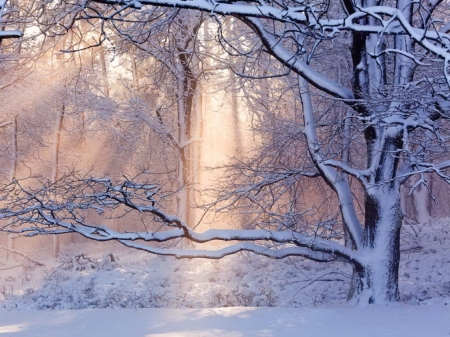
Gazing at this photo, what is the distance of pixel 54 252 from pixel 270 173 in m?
15.4

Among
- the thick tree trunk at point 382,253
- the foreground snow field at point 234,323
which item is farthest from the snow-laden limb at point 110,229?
the foreground snow field at point 234,323

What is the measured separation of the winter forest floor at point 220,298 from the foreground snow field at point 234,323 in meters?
0.01

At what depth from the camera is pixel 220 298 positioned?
11031mm

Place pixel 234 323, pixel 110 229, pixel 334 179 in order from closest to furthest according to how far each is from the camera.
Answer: pixel 234 323, pixel 110 229, pixel 334 179

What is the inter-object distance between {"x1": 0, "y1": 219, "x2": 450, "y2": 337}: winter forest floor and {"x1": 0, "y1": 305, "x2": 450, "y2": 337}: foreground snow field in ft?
0.04

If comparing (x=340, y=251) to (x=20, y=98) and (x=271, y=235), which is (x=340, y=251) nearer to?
(x=271, y=235)

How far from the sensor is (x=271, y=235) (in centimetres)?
769

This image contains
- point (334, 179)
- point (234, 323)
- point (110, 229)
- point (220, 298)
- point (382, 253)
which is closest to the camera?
point (234, 323)

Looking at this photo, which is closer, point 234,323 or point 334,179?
point 234,323

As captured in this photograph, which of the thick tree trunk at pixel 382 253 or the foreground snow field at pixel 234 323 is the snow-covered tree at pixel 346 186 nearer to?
the thick tree trunk at pixel 382 253

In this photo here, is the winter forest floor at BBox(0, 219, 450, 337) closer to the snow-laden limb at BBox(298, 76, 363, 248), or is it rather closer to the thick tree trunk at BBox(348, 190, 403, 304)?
the thick tree trunk at BBox(348, 190, 403, 304)

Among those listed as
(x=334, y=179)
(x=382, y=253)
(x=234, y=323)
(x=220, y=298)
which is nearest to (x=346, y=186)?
(x=334, y=179)

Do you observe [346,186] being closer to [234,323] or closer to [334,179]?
[334,179]

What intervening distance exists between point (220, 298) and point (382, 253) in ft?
13.9
